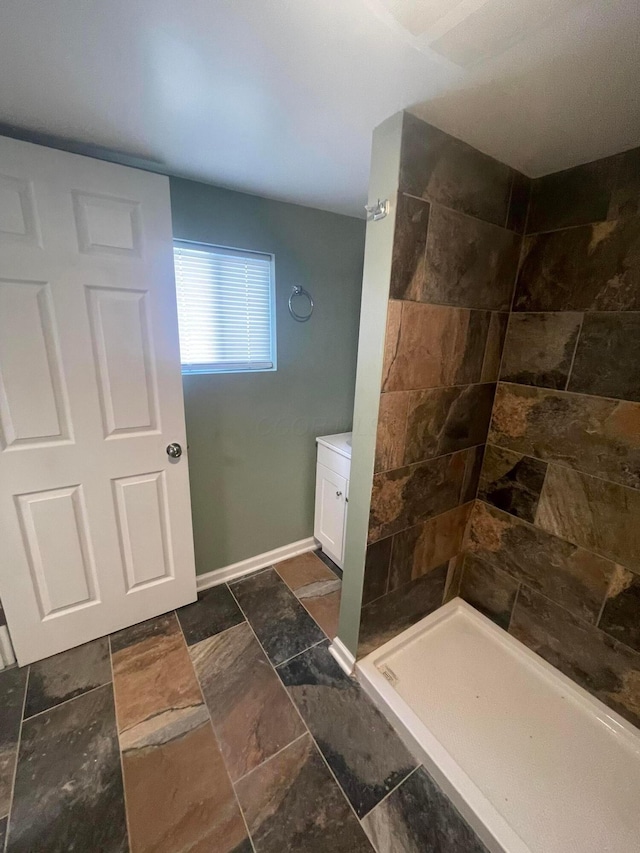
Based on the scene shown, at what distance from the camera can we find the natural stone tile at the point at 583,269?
118 cm

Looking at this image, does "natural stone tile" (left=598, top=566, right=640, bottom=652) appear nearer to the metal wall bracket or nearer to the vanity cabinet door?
the vanity cabinet door

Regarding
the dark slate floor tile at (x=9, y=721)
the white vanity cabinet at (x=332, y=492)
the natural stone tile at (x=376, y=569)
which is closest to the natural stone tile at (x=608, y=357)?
the natural stone tile at (x=376, y=569)

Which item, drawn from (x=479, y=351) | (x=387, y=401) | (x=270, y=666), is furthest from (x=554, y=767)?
(x=479, y=351)

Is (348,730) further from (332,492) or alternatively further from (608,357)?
(608,357)

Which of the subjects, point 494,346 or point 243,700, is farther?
point 494,346

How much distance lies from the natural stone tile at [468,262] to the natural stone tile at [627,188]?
32cm

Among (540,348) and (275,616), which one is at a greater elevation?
(540,348)

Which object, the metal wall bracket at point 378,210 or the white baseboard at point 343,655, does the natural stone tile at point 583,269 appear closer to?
the metal wall bracket at point 378,210

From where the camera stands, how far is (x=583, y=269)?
1.29m

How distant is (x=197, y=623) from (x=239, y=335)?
155 cm

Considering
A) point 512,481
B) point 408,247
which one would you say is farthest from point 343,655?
point 408,247

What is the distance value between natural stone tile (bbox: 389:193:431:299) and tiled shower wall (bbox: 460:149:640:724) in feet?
2.12

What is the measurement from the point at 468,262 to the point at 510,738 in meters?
1.84

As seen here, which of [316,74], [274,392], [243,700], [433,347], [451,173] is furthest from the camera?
[274,392]
